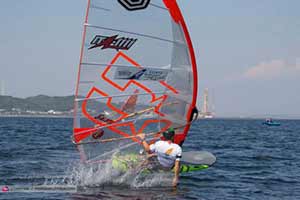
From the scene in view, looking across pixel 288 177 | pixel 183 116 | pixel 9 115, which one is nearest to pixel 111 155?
pixel 183 116

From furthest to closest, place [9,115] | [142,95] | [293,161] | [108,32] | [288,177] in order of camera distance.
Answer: [9,115] < [293,161] < [288,177] < [142,95] < [108,32]

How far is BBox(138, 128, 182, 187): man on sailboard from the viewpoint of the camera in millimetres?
10461

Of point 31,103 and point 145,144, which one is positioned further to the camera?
point 31,103

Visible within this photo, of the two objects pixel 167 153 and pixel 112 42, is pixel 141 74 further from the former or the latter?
pixel 167 153

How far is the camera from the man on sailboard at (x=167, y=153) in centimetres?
1046

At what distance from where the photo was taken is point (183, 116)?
1160 centimetres

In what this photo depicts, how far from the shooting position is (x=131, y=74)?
10797mm

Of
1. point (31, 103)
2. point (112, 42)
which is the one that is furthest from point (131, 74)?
point (31, 103)

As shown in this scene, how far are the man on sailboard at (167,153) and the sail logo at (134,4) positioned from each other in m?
2.58

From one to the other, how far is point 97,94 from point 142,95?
39.8 inches

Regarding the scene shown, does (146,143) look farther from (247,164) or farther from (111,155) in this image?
(247,164)

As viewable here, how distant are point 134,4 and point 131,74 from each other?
1.44m

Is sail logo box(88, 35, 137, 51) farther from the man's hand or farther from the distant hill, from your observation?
the distant hill

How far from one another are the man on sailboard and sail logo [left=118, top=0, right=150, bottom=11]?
8.47 ft
